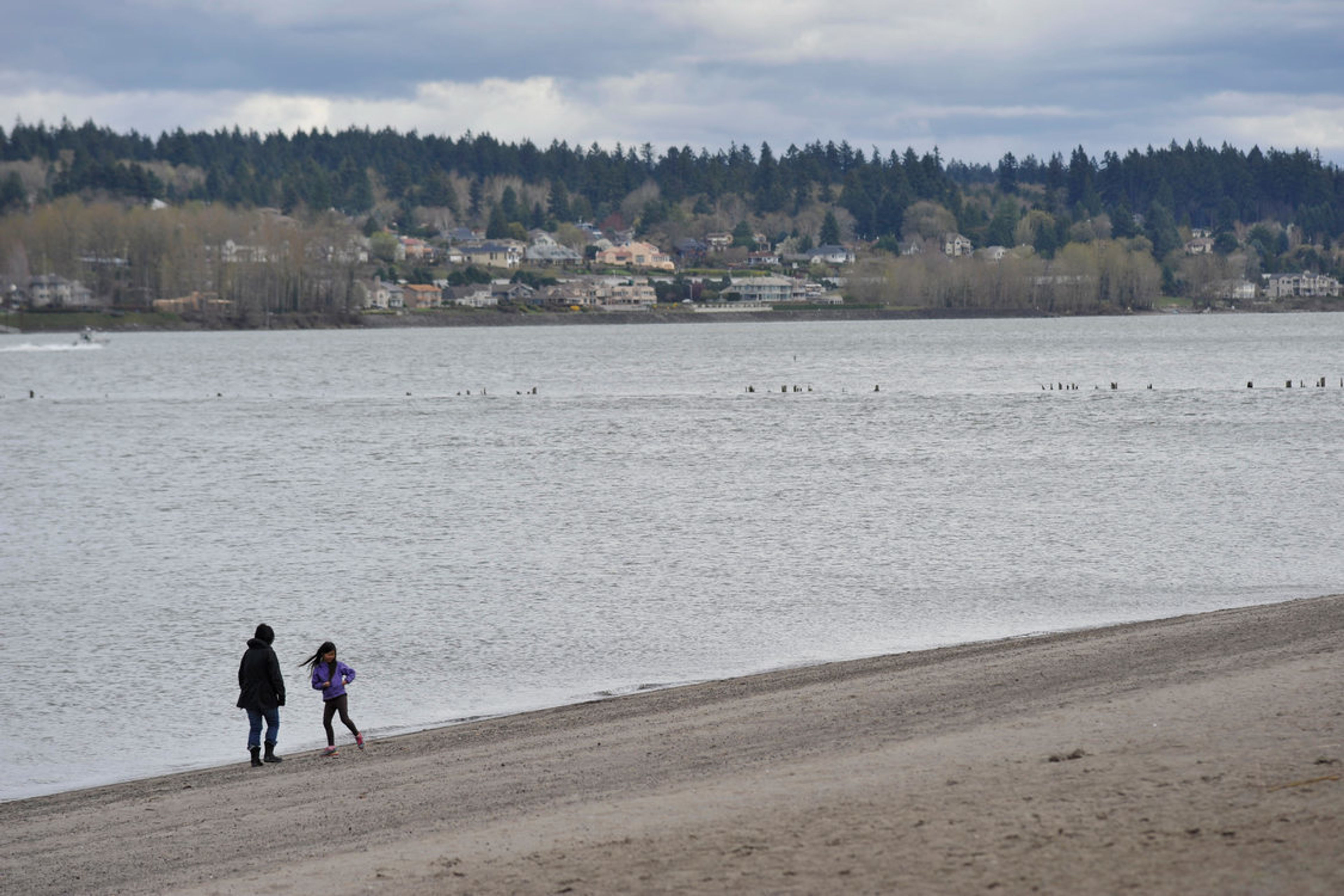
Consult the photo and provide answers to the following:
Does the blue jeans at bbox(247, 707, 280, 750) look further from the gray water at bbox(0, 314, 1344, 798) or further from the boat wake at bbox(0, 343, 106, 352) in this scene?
the boat wake at bbox(0, 343, 106, 352)

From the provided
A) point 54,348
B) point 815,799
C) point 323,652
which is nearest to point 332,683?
point 323,652

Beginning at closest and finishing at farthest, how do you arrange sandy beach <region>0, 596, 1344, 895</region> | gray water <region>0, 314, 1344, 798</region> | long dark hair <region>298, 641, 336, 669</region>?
1. sandy beach <region>0, 596, 1344, 895</region>
2. long dark hair <region>298, 641, 336, 669</region>
3. gray water <region>0, 314, 1344, 798</region>

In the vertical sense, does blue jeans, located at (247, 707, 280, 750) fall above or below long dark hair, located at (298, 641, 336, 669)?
below

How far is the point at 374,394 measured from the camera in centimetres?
8950

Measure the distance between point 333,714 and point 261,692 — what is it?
1017 mm

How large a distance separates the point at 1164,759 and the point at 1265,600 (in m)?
12.6

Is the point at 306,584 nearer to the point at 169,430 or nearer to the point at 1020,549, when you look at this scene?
the point at 1020,549

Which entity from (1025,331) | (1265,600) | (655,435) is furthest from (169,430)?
(1025,331)

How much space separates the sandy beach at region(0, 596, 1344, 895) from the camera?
9109mm

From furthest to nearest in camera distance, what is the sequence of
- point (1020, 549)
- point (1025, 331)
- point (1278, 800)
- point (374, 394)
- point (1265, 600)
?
point (1025, 331), point (374, 394), point (1020, 549), point (1265, 600), point (1278, 800)

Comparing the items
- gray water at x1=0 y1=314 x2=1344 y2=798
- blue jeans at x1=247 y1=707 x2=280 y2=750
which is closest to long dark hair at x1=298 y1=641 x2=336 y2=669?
blue jeans at x1=247 y1=707 x2=280 y2=750

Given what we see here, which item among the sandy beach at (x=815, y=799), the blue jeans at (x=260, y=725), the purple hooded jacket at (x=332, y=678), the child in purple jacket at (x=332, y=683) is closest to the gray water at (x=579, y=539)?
the blue jeans at (x=260, y=725)

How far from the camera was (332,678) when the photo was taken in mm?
15734

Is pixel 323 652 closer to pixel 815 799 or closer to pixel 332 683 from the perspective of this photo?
pixel 332 683
